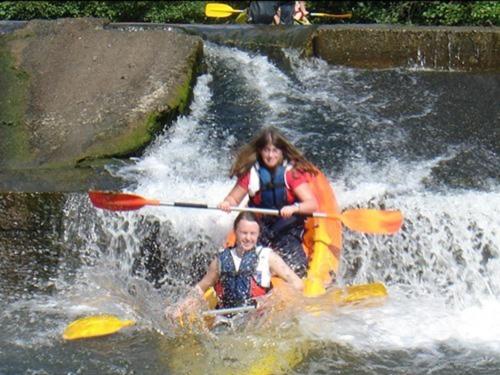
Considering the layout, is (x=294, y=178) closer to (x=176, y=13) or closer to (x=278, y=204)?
(x=278, y=204)

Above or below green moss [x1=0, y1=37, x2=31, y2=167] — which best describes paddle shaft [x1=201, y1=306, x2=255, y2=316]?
below

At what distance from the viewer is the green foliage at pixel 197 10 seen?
1192 centimetres

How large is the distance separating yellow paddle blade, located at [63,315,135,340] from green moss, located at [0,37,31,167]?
6.82 feet

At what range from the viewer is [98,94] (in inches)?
342

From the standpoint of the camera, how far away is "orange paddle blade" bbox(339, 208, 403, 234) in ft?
21.0

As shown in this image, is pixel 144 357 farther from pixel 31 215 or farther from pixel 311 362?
pixel 31 215

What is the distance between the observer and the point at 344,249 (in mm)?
6879

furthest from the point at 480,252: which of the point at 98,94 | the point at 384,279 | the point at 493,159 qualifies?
the point at 98,94

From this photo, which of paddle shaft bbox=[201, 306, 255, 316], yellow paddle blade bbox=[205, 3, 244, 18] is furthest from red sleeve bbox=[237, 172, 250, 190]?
yellow paddle blade bbox=[205, 3, 244, 18]

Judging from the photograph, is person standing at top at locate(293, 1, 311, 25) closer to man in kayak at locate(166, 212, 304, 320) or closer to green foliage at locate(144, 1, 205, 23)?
green foliage at locate(144, 1, 205, 23)

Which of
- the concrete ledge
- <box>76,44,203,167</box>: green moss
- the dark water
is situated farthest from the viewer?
the concrete ledge

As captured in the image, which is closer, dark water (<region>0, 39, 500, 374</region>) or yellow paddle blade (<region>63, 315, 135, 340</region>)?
dark water (<region>0, 39, 500, 374</region>)

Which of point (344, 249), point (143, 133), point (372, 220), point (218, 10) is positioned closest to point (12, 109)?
point (143, 133)

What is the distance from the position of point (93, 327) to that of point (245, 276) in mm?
918
